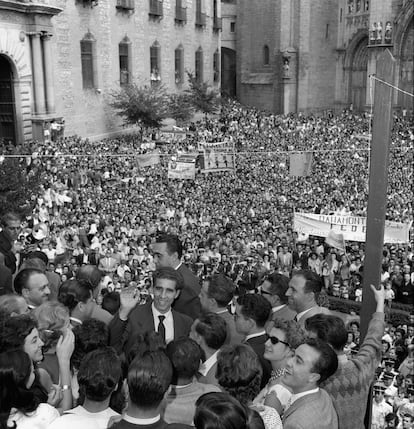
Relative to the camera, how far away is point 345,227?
14.8 metres

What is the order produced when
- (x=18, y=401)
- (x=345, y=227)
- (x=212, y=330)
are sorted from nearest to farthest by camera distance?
1. (x=18, y=401)
2. (x=212, y=330)
3. (x=345, y=227)

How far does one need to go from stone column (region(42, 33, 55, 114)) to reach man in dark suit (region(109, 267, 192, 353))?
74.9 ft

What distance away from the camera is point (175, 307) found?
590 cm

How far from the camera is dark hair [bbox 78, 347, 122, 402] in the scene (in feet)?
11.4

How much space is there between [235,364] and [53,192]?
15.3 m

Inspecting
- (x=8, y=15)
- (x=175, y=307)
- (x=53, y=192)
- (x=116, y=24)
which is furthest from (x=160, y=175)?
(x=175, y=307)

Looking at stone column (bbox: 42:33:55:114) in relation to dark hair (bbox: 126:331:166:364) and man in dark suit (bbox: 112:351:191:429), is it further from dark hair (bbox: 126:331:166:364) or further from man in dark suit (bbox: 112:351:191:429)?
man in dark suit (bbox: 112:351:191:429)

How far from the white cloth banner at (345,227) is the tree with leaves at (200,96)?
22.5 meters

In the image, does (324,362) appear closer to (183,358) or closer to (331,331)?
(331,331)

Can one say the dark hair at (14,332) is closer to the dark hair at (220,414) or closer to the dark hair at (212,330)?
the dark hair at (212,330)

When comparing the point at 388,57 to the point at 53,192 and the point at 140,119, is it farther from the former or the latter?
the point at 140,119

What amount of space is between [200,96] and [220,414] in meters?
35.6

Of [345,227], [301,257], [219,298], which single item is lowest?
[301,257]

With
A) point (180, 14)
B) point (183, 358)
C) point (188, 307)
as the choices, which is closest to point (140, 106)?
point (180, 14)
